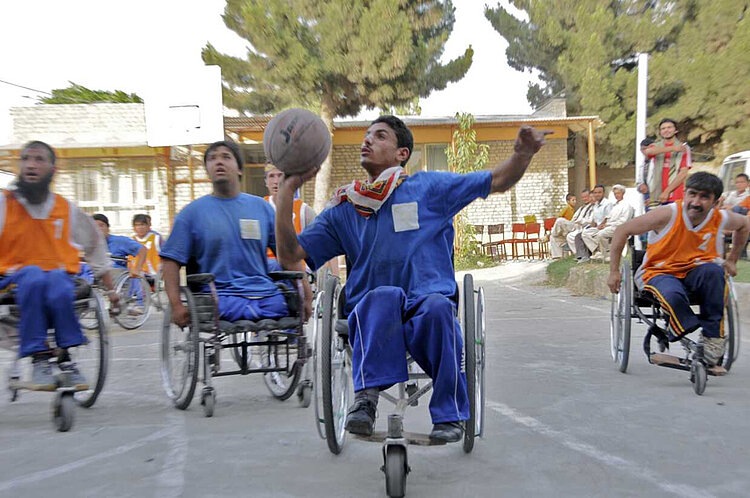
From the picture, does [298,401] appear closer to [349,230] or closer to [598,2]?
[349,230]

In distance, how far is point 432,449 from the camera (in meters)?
3.91

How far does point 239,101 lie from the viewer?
2284 centimetres

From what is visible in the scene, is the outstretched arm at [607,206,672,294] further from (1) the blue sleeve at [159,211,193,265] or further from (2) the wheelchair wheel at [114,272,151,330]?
(2) the wheelchair wheel at [114,272,151,330]

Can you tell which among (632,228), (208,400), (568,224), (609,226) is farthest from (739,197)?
(208,400)

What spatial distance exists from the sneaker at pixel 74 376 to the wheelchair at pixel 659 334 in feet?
12.0

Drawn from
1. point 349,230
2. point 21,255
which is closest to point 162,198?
point 21,255

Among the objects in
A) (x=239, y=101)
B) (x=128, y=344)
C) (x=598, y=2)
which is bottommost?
(x=128, y=344)

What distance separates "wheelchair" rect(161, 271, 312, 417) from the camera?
4750 millimetres

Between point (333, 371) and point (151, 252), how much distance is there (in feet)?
28.3

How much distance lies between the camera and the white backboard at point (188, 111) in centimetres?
2223

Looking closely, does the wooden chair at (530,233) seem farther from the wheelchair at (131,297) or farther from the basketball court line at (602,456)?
the basketball court line at (602,456)

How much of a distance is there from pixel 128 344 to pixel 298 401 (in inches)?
168

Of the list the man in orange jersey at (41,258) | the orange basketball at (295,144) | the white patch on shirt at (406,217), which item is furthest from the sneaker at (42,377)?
the white patch on shirt at (406,217)

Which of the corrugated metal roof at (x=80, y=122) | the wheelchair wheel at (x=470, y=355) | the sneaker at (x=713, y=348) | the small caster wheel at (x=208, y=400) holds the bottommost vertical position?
the small caster wheel at (x=208, y=400)
